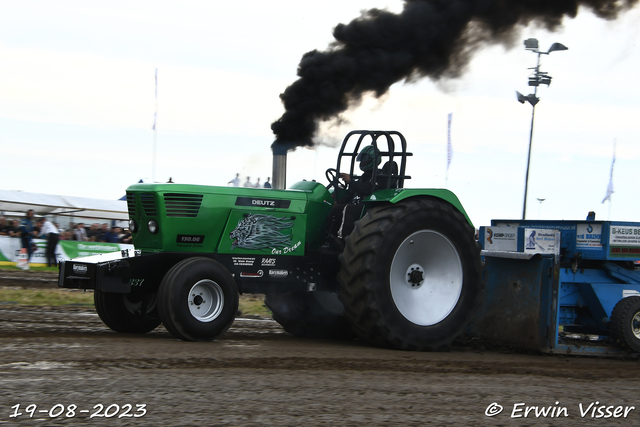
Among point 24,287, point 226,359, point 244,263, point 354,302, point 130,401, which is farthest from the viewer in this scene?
point 24,287

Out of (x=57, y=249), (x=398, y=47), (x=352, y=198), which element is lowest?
(x=57, y=249)

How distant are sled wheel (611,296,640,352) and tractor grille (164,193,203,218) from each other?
4.88 meters

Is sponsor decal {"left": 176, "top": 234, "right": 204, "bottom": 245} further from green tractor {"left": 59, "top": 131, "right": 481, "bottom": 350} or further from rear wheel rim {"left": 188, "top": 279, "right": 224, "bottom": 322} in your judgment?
rear wheel rim {"left": 188, "top": 279, "right": 224, "bottom": 322}

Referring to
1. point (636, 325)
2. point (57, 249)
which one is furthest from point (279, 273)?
point (57, 249)

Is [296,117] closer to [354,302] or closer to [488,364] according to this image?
[354,302]

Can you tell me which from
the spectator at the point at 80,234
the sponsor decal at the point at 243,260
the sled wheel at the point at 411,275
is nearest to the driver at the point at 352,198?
the sled wheel at the point at 411,275

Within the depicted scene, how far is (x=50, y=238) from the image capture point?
65.1 feet

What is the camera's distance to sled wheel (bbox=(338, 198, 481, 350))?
7.77 m

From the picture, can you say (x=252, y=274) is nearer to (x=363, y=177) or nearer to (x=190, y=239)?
(x=190, y=239)

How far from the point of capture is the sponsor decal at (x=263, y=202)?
835 cm

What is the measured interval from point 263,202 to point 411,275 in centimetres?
185

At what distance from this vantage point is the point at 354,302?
7801 millimetres

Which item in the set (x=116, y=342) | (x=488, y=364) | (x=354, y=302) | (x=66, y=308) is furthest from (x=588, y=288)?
(x=66, y=308)

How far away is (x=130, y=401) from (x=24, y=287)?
10897mm
